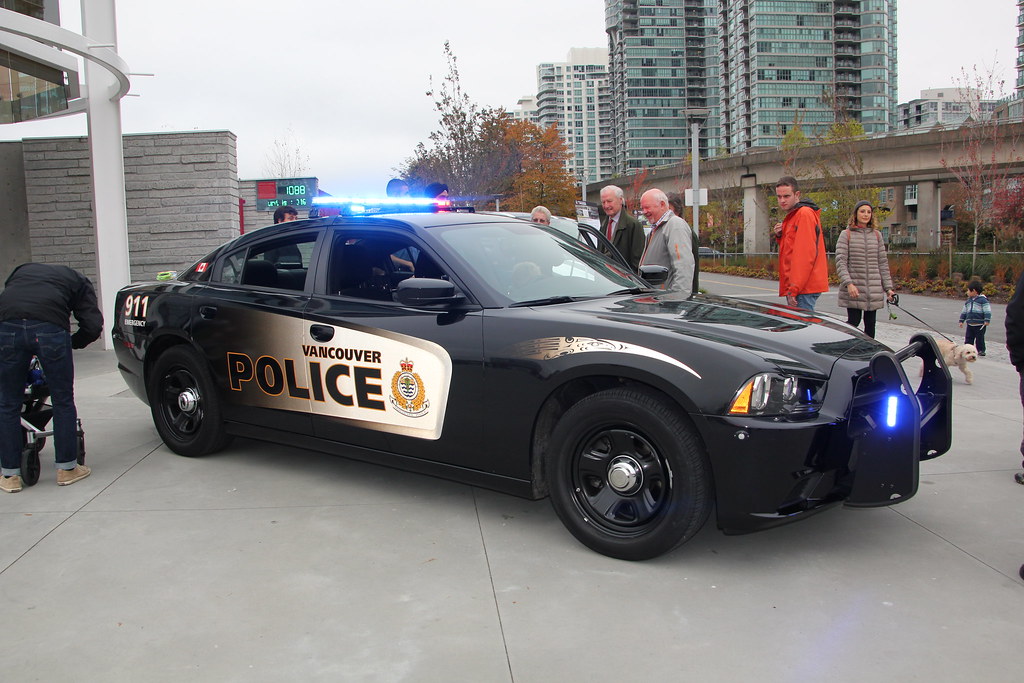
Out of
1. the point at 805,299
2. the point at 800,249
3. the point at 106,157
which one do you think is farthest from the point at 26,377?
the point at 106,157

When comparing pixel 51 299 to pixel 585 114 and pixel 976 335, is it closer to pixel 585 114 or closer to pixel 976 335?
pixel 976 335

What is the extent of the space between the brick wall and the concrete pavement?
8565 mm

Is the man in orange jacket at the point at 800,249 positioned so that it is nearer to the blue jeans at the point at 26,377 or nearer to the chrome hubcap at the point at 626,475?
the chrome hubcap at the point at 626,475

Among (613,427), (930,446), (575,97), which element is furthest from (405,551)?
(575,97)

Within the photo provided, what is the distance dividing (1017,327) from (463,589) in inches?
132

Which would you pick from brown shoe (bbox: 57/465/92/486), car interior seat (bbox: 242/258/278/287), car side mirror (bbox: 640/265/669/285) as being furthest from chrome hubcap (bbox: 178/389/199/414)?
car side mirror (bbox: 640/265/669/285)

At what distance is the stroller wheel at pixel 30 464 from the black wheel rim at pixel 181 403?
82 centimetres

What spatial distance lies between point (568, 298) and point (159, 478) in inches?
112

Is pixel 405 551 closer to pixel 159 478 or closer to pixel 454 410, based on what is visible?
pixel 454 410

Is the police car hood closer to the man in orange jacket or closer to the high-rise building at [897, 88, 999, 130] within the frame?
the man in orange jacket

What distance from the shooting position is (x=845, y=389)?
3568 millimetres

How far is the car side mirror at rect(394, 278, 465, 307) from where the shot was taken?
4.12 m

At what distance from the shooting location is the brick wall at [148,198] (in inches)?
493

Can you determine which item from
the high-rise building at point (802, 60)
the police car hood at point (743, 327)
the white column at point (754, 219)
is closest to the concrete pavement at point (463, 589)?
the police car hood at point (743, 327)
